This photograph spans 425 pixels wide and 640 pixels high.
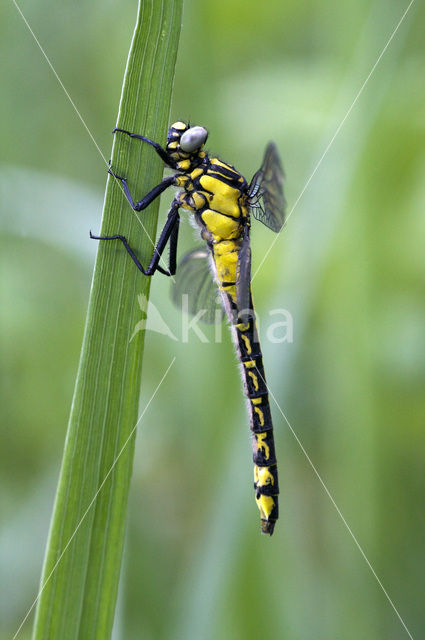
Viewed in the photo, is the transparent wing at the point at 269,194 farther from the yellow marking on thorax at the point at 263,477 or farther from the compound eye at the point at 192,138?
the yellow marking on thorax at the point at 263,477

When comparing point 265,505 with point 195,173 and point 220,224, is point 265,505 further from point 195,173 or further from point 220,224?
point 195,173

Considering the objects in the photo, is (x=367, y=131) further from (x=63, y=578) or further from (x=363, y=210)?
(x=63, y=578)

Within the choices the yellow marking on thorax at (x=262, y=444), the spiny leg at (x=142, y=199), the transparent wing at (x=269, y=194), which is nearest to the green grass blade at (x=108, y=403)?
the spiny leg at (x=142, y=199)

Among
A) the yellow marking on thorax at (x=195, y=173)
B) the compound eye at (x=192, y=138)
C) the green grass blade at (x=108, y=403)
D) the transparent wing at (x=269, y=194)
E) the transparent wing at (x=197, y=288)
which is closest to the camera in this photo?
the green grass blade at (x=108, y=403)

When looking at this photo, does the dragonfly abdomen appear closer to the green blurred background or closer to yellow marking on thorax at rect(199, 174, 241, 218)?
the green blurred background

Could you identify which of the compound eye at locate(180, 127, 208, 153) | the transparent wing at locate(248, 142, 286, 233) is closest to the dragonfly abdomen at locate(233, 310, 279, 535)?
the transparent wing at locate(248, 142, 286, 233)

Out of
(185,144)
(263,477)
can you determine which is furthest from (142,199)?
(263,477)
